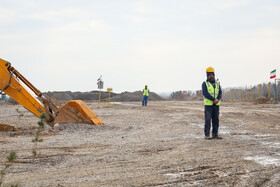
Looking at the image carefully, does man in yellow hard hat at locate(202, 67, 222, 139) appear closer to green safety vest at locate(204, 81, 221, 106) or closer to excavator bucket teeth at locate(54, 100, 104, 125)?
green safety vest at locate(204, 81, 221, 106)

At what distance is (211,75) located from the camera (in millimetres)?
10133

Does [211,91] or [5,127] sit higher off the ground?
[211,91]

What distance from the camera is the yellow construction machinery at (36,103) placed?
11.6 meters

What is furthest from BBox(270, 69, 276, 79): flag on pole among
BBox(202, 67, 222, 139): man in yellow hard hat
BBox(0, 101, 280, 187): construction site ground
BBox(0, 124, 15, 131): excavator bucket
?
BBox(0, 124, 15, 131): excavator bucket

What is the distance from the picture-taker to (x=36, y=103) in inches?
465

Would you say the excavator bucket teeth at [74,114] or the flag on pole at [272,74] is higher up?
the flag on pole at [272,74]

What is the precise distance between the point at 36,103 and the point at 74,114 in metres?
1.75

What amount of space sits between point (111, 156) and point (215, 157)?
7.10 ft

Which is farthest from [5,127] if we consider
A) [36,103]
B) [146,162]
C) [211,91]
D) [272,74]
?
[272,74]

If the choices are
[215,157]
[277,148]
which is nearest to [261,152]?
[277,148]

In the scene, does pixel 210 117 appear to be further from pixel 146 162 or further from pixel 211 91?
pixel 146 162

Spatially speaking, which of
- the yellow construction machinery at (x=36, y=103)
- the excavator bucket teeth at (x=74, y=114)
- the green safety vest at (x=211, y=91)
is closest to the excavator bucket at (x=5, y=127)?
the yellow construction machinery at (x=36, y=103)

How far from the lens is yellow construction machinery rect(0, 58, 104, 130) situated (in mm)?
11602

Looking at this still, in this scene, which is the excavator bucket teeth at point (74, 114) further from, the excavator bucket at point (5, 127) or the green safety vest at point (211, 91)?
the green safety vest at point (211, 91)
